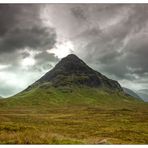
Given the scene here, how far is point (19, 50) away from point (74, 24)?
10196mm

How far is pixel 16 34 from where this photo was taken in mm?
38219

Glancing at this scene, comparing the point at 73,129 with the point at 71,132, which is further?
the point at 73,129

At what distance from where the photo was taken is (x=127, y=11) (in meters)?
30.6

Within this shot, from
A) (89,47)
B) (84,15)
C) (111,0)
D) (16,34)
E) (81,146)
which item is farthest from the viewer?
(89,47)

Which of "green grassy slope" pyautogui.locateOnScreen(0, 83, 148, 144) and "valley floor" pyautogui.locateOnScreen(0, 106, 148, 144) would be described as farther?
"green grassy slope" pyautogui.locateOnScreen(0, 83, 148, 144)

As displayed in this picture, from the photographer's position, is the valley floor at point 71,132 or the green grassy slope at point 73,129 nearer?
the valley floor at point 71,132

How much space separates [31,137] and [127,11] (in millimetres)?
18893

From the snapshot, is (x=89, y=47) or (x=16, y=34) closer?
(x=16, y=34)

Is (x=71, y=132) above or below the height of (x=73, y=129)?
below

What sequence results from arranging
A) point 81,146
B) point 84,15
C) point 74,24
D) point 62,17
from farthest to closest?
point 74,24
point 62,17
point 84,15
point 81,146

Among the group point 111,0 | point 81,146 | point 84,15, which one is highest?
point 84,15

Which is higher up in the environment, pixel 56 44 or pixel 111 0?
pixel 56 44

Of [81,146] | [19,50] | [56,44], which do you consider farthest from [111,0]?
[19,50]

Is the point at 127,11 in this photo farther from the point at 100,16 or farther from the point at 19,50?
the point at 19,50
